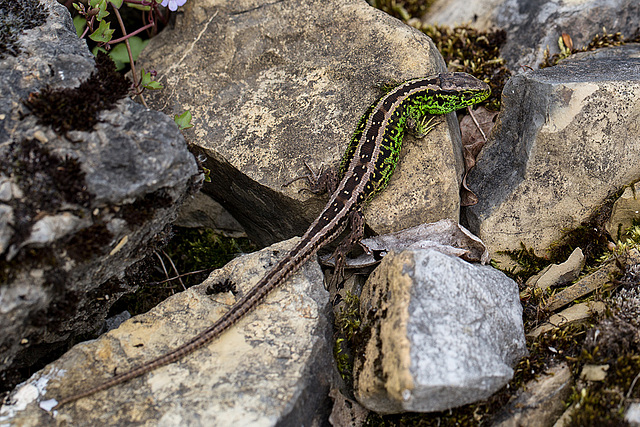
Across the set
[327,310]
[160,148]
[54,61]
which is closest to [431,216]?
[327,310]

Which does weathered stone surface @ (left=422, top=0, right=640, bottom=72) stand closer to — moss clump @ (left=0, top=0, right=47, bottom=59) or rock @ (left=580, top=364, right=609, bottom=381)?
rock @ (left=580, top=364, right=609, bottom=381)

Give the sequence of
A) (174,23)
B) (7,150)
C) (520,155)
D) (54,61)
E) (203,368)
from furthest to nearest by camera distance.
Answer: (174,23) < (520,155) < (54,61) < (203,368) < (7,150)

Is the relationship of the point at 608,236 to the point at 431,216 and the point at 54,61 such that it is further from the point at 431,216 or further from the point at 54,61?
the point at 54,61

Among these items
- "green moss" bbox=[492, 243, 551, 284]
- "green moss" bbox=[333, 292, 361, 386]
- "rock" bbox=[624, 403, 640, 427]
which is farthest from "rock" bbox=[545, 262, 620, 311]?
"green moss" bbox=[333, 292, 361, 386]

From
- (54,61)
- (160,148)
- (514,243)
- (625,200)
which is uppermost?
(54,61)

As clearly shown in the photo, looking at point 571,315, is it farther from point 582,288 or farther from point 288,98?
point 288,98

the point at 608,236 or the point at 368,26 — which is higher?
the point at 368,26

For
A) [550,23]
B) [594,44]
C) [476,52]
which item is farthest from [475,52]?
[594,44]
